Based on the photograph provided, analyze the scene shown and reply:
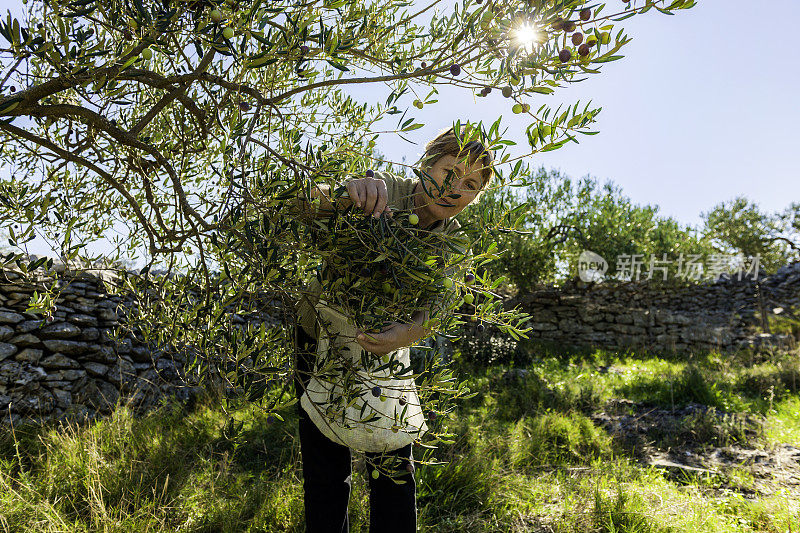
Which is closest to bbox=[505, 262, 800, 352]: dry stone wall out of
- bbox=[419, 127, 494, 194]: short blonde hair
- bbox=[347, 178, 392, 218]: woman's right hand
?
bbox=[419, 127, 494, 194]: short blonde hair

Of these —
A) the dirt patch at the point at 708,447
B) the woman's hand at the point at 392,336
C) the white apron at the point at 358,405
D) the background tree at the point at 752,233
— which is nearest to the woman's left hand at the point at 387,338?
the woman's hand at the point at 392,336

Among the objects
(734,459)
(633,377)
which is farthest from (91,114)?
(633,377)

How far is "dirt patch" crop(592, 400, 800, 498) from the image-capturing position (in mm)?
4637

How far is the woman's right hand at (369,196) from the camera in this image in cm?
133

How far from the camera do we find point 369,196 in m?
1.35

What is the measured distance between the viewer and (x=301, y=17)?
63.9 inches

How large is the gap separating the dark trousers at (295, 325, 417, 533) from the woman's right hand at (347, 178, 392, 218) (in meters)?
0.91

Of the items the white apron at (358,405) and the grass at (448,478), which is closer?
the white apron at (358,405)

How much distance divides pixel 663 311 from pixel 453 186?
13.9 metres

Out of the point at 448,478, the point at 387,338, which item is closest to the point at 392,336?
the point at 387,338

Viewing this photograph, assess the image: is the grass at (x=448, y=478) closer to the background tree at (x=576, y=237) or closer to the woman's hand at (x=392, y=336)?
the woman's hand at (x=392, y=336)

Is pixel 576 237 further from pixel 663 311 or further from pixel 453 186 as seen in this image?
pixel 453 186

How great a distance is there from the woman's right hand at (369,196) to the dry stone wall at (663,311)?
11565 mm

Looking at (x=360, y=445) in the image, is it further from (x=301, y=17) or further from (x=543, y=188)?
(x=543, y=188)
